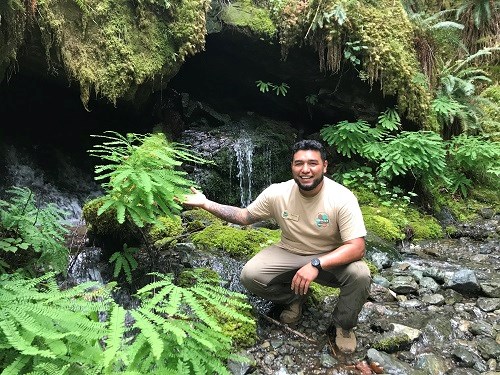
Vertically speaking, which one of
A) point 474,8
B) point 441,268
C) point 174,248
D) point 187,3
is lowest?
point 441,268

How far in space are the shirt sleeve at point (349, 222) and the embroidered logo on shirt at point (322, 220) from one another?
12 cm

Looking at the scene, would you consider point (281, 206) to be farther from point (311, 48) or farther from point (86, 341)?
point (311, 48)

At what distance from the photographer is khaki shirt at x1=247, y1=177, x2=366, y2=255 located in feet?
11.5

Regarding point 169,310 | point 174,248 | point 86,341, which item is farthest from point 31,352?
point 174,248

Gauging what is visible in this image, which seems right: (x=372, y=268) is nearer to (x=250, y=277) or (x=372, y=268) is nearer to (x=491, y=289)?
(x=491, y=289)

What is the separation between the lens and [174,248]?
4.86 metres

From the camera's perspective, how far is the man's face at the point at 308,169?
3.53 metres

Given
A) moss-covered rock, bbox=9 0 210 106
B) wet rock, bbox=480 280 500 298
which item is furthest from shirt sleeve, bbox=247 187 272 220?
moss-covered rock, bbox=9 0 210 106

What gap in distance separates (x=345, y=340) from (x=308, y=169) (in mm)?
1549

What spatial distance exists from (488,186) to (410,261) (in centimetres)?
422

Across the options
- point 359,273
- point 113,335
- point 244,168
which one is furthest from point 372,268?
point 244,168

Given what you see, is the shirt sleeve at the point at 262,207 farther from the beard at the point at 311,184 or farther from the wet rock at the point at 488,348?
the wet rock at the point at 488,348

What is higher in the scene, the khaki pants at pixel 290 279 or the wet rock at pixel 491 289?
the khaki pants at pixel 290 279

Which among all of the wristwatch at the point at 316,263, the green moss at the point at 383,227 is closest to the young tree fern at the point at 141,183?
the wristwatch at the point at 316,263
